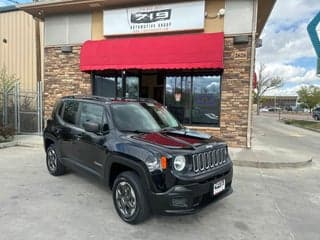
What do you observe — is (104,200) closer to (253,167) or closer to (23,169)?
(23,169)

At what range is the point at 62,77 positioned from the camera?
12461 mm

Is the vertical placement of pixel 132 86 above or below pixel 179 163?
above

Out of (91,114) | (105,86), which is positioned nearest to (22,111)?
(105,86)

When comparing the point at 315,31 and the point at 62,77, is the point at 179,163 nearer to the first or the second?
the point at 315,31

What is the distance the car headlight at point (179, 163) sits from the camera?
389 cm

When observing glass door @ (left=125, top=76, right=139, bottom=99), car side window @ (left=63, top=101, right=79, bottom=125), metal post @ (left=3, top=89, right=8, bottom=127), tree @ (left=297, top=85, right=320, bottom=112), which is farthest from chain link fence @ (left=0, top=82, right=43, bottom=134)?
tree @ (left=297, top=85, right=320, bottom=112)

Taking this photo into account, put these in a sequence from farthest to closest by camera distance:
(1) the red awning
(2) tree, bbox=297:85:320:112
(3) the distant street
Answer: (2) tree, bbox=297:85:320:112
(3) the distant street
(1) the red awning

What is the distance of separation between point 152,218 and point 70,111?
3000mm

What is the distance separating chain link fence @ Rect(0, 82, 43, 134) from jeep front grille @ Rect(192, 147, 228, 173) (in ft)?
33.5

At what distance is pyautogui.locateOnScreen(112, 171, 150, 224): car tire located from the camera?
4.05 meters

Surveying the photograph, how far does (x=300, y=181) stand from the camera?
694 cm

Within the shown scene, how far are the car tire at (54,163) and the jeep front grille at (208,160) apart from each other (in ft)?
11.9

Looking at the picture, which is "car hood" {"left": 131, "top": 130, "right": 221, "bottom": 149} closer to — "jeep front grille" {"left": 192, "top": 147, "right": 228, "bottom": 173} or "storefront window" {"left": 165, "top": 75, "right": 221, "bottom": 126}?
"jeep front grille" {"left": 192, "top": 147, "right": 228, "bottom": 173}

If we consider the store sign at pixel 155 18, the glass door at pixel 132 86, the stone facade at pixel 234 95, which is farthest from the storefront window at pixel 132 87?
the stone facade at pixel 234 95
